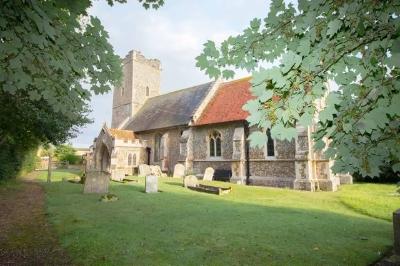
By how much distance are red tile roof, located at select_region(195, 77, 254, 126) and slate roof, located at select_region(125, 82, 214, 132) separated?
3.94 feet

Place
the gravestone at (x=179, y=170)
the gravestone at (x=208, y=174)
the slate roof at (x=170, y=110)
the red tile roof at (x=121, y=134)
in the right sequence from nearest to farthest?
the gravestone at (x=208, y=174) → the gravestone at (x=179, y=170) → the slate roof at (x=170, y=110) → the red tile roof at (x=121, y=134)

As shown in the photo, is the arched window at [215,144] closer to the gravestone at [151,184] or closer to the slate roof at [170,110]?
the slate roof at [170,110]

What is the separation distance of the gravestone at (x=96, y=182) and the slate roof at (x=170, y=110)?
38.1 ft

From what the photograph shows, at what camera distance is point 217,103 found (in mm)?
25609

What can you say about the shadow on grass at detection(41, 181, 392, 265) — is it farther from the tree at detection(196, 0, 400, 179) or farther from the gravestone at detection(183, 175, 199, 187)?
the gravestone at detection(183, 175, 199, 187)

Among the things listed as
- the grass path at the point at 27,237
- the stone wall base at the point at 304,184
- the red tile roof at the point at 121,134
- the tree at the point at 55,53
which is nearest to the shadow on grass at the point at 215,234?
the grass path at the point at 27,237

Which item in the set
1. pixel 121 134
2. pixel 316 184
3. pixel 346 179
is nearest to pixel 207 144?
pixel 316 184

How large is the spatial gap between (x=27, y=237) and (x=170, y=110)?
23.7 metres

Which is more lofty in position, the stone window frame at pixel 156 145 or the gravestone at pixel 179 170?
the stone window frame at pixel 156 145

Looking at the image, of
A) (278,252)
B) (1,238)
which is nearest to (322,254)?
(278,252)

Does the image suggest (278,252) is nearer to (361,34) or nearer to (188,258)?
(188,258)

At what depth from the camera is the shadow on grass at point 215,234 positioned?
18.7 feet

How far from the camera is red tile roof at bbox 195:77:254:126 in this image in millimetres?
22484

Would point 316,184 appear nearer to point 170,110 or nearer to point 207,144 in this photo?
point 207,144
